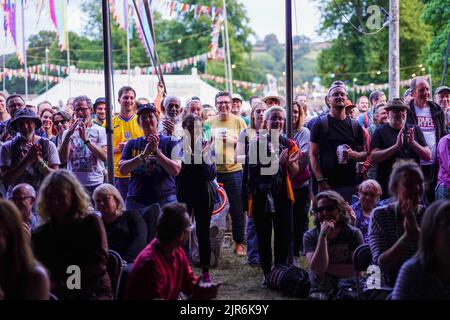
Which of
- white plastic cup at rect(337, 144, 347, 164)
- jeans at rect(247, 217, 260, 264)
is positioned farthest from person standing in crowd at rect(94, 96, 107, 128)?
white plastic cup at rect(337, 144, 347, 164)

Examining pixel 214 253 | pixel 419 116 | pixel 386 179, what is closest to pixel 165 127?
pixel 214 253

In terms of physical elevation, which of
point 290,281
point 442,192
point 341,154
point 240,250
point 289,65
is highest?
point 289,65

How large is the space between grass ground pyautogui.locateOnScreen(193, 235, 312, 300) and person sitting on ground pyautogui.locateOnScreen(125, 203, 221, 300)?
76.2 inches

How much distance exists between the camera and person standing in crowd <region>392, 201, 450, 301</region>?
3.77 meters

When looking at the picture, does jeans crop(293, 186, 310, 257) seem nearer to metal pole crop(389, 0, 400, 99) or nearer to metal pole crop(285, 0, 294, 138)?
metal pole crop(285, 0, 294, 138)

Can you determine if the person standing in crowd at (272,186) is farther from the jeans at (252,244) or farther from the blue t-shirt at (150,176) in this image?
the jeans at (252,244)

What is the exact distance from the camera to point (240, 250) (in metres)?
8.70

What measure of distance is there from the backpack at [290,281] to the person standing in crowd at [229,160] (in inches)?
78.3

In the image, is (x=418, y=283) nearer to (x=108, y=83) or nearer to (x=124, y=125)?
(x=108, y=83)

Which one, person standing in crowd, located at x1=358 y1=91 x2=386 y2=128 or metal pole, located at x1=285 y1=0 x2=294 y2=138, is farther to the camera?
person standing in crowd, located at x1=358 y1=91 x2=386 y2=128

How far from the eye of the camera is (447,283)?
402 cm

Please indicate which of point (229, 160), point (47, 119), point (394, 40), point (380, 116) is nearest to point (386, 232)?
point (229, 160)

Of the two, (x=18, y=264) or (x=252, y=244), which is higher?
(x=18, y=264)

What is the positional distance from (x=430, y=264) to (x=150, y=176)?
11.6 feet
